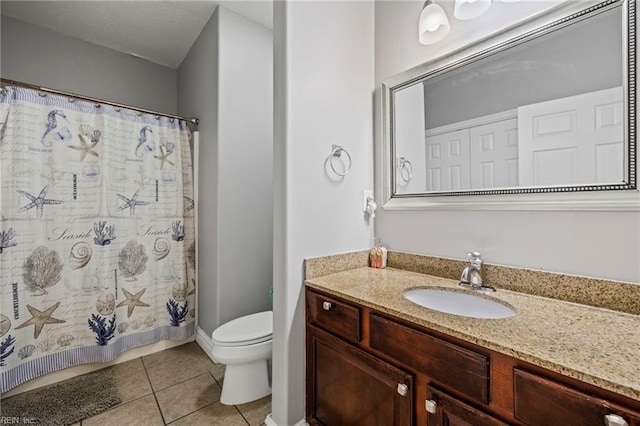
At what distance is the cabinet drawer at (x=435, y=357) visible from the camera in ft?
2.44

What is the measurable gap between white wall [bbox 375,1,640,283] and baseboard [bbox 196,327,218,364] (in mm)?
1643

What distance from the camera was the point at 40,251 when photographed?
177 cm

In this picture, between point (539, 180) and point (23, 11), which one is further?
point (23, 11)

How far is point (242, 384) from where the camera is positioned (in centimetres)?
165

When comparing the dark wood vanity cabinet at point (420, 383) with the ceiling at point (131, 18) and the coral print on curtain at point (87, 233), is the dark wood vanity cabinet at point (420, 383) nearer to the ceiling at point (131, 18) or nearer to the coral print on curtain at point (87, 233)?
the coral print on curtain at point (87, 233)

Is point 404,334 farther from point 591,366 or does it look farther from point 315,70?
point 315,70

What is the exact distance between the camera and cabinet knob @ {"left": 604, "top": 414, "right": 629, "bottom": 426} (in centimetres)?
53

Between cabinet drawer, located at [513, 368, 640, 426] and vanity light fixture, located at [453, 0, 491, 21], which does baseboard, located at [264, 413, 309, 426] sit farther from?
vanity light fixture, located at [453, 0, 491, 21]

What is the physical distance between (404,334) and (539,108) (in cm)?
104

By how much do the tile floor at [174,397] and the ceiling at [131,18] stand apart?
270 cm

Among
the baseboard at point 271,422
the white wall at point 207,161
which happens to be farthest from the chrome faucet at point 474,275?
the white wall at point 207,161

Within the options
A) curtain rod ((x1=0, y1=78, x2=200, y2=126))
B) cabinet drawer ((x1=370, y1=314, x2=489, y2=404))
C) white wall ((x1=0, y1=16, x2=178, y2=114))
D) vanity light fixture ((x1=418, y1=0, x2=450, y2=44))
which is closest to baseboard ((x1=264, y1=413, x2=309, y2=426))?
cabinet drawer ((x1=370, y1=314, x2=489, y2=404))

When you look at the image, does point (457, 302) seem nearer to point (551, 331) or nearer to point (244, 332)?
point (551, 331)

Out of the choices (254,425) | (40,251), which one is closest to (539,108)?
(254,425)
